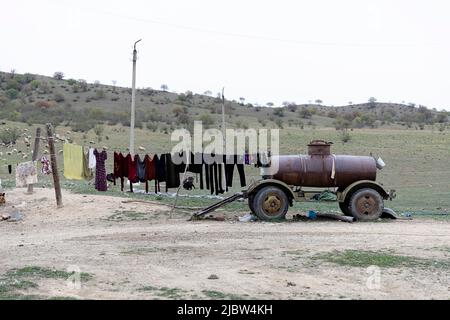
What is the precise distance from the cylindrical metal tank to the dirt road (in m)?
1.24

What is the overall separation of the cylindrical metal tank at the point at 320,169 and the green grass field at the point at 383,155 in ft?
7.20

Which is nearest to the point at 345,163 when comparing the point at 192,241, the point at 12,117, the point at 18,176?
the point at 192,241

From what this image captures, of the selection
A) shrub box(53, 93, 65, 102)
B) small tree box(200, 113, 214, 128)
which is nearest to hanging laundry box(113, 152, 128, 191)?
small tree box(200, 113, 214, 128)

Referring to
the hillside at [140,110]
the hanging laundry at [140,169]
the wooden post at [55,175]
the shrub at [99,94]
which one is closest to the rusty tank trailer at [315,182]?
the hanging laundry at [140,169]

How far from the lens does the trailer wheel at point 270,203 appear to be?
16266 mm

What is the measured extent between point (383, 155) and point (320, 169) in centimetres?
2398

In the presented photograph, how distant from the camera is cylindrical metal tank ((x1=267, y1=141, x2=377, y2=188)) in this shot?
16.5 meters

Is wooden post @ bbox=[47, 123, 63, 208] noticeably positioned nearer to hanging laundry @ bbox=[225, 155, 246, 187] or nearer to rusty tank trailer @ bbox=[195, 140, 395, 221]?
rusty tank trailer @ bbox=[195, 140, 395, 221]

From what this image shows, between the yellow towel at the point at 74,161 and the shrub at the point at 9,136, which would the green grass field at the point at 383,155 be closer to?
the shrub at the point at 9,136

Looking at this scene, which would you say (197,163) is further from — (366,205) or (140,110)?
(140,110)

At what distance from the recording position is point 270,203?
16281 millimetres

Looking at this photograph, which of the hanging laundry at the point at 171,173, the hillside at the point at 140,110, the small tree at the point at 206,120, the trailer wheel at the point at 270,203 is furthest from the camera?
the small tree at the point at 206,120

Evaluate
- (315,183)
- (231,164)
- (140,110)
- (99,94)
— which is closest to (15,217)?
(231,164)
